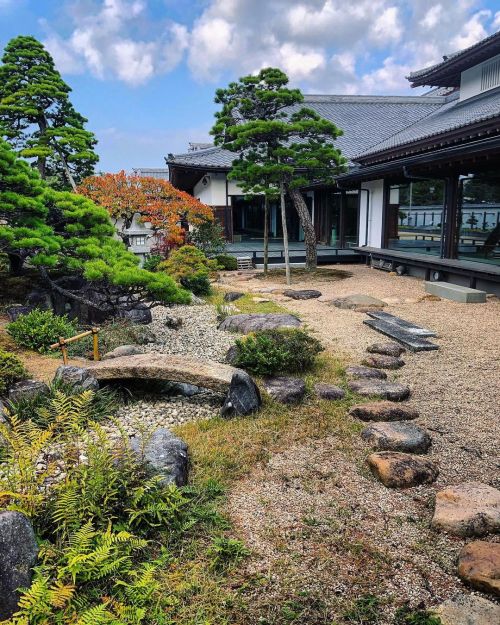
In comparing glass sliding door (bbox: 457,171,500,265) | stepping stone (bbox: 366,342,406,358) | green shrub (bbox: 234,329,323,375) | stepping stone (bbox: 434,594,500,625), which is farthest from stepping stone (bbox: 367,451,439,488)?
glass sliding door (bbox: 457,171,500,265)

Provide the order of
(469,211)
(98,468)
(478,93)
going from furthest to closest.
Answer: (478,93), (469,211), (98,468)

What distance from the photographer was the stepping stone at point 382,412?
4328mm

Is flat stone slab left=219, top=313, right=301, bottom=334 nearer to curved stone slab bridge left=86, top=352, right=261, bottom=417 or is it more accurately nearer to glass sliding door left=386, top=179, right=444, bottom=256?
curved stone slab bridge left=86, top=352, right=261, bottom=417

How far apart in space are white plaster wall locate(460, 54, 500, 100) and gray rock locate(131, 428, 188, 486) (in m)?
14.6

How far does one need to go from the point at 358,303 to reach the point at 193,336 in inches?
143

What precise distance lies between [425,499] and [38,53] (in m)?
14.0

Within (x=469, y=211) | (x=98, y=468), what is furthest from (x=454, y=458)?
(x=469, y=211)

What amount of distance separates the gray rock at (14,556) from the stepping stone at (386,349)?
4.94 m

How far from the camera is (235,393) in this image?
4461 mm

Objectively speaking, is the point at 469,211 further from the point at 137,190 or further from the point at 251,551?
the point at 251,551

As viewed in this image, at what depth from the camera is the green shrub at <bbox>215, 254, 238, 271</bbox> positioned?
52.5 feet

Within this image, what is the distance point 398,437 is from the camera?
3.83 metres

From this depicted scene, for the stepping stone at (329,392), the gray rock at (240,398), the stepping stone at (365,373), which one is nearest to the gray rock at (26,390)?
the gray rock at (240,398)

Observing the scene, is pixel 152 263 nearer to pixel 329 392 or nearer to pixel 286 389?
pixel 286 389
